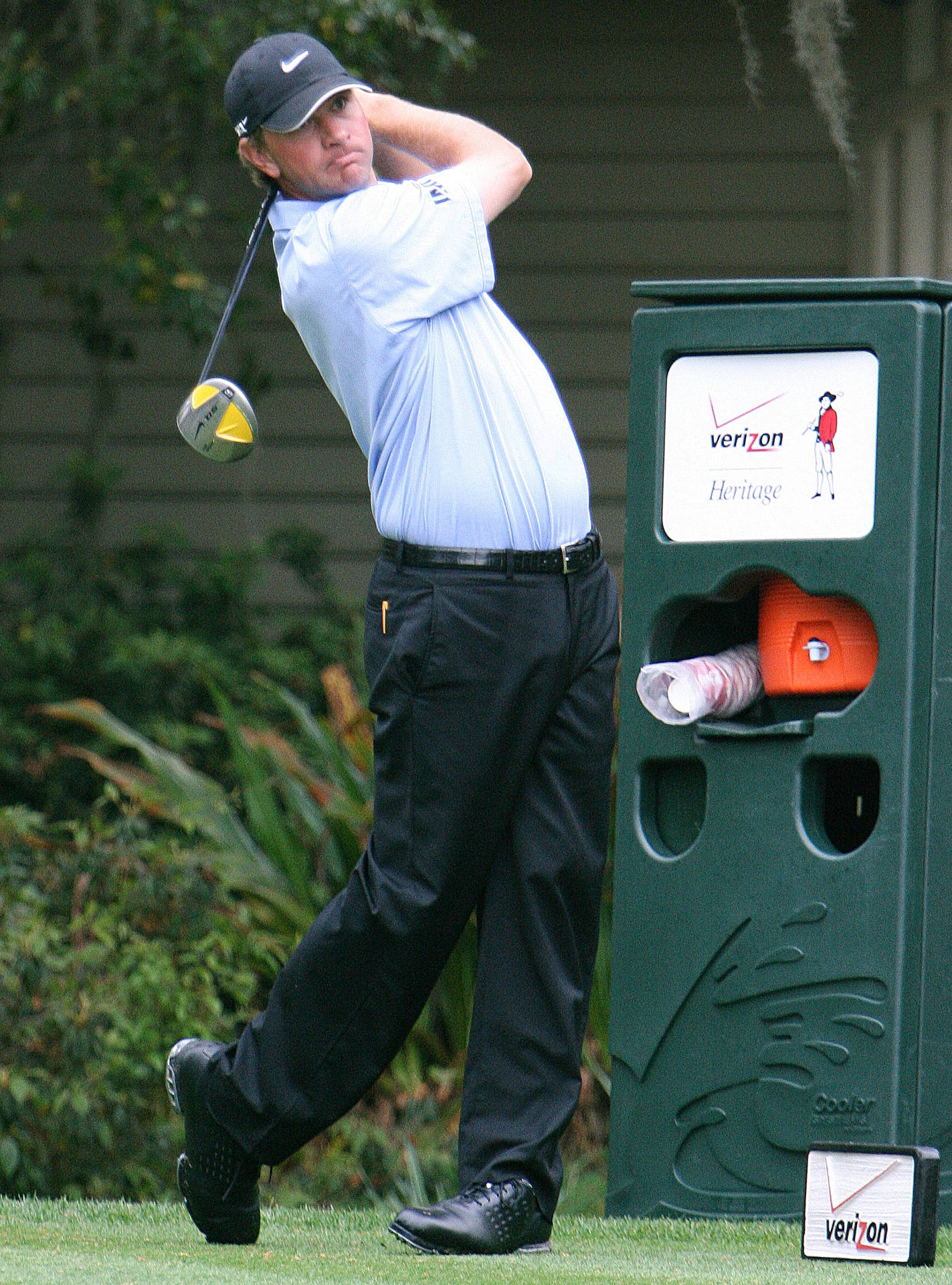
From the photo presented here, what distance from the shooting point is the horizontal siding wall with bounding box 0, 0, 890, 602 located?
7934 millimetres

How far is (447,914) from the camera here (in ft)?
9.74

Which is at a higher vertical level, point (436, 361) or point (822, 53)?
point (822, 53)

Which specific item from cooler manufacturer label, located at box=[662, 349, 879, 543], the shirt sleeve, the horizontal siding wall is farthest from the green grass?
the horizontal siding wall

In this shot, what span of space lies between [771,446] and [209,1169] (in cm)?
150

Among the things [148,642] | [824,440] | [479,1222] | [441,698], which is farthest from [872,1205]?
[148,642]

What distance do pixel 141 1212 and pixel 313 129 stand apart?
6.19 ft

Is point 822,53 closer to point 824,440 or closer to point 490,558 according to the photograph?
point 824,440

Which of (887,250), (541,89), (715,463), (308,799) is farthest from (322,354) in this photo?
(541,89)

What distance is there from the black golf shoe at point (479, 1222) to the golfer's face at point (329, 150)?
153 centimetres

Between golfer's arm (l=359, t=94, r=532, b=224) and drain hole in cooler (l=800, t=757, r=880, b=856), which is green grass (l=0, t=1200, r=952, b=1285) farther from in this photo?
golfer's arm (l=359, t=94, r=532, b=224)

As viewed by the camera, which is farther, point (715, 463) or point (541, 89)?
point (541, 89)

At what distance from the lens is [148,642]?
7258 mm

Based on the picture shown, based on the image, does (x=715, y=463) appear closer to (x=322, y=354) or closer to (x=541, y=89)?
(x=322, y=354)

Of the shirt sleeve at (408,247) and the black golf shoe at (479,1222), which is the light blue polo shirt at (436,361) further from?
the black golf shoe at (479,1222)
